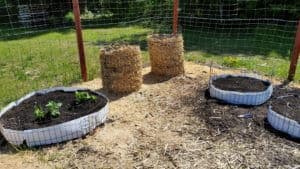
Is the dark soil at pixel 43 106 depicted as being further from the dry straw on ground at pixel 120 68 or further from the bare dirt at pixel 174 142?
the dry straw on ground at pixel 120 68

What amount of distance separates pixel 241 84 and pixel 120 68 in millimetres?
1596

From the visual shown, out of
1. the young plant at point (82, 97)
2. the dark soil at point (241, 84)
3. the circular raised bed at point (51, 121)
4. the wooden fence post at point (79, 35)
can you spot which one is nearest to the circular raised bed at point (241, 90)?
the dark soil at point (241, 84)

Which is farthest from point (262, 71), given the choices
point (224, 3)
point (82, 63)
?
point (224, 3)

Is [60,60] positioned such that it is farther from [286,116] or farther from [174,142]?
[286,116]

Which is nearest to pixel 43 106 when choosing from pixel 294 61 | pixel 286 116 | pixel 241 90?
pixel 241 90

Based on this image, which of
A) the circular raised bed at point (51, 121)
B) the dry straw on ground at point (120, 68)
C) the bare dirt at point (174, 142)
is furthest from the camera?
the dry straw on ground at point (120, 68)

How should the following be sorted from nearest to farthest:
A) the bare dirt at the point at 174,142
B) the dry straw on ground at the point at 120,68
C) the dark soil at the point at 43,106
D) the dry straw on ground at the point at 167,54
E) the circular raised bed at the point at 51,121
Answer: the bare dirt at the point at 174,142
the circular raised bed at the point at 51,121
the dark soil at the point at 43,106
the dry straw on ground at the point at 120,68
the dry straw on ground at the point at 167,54

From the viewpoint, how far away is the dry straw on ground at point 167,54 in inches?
221

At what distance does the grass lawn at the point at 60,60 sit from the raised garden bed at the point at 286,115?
1525 millimetres

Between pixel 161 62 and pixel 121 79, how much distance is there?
898 millimetres

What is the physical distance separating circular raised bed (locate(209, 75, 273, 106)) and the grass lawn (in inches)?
41.0

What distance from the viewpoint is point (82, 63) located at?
18.4ft

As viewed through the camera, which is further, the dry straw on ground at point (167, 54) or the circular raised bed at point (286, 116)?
the dry straw on ground at point (167, 54)

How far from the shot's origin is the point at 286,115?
4027mm
